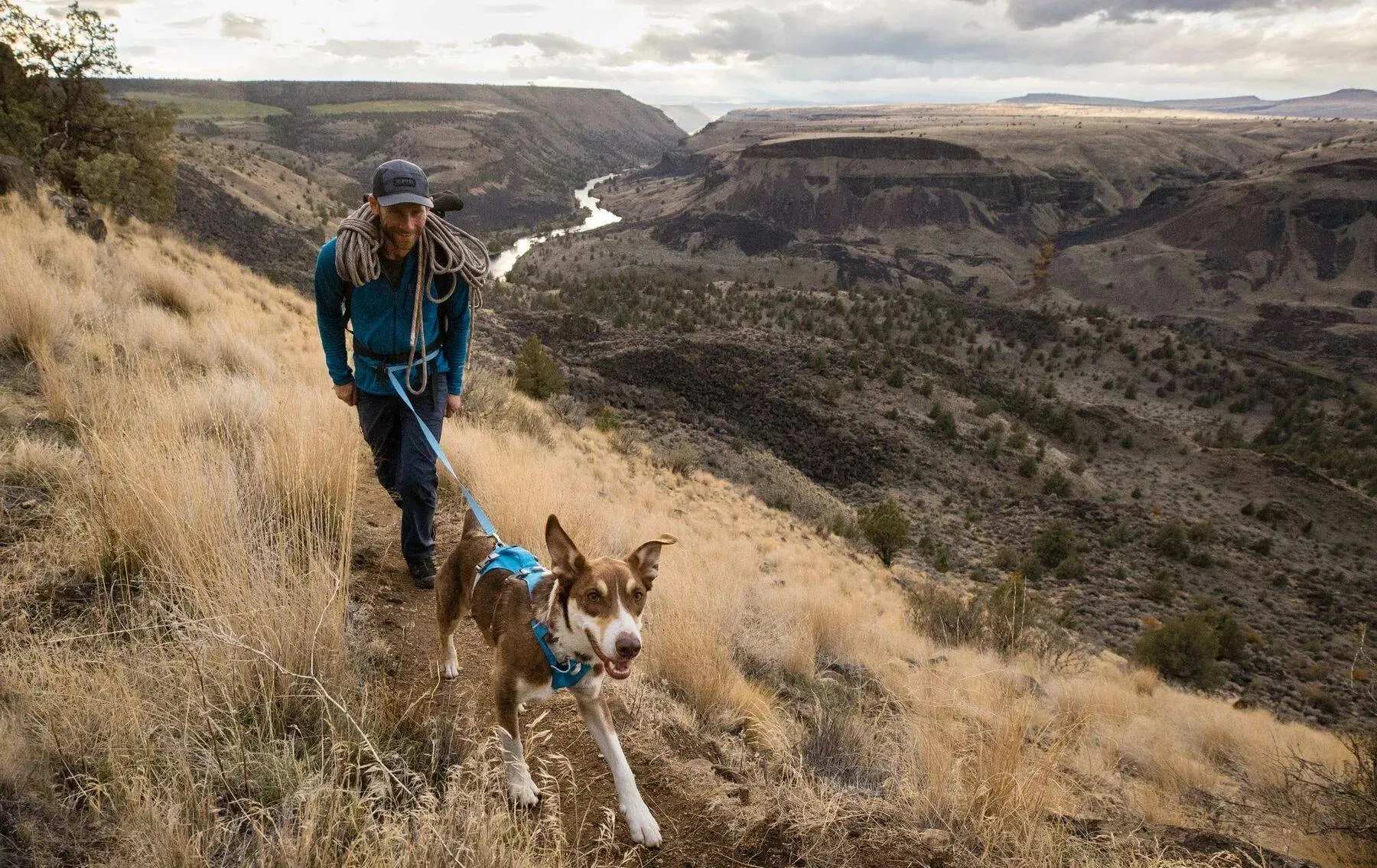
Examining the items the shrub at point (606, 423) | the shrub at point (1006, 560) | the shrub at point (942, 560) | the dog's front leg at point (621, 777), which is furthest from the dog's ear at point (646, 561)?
the shrub at point (1006, 560)

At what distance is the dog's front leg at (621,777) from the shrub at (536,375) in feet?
62.3

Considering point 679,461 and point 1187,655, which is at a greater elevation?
point 679,461

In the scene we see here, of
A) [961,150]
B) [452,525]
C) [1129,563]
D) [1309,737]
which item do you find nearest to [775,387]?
[1129,563]

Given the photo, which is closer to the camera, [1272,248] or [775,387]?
[775,387]

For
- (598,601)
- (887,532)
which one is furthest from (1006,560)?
(598,601)

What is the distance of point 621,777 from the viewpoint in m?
2.52

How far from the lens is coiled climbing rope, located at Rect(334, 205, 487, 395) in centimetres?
332

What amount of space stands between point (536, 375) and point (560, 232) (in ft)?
278

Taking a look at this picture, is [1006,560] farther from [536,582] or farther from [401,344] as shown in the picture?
[536,582]

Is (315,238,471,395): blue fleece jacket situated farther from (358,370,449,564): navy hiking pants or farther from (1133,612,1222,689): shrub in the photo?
(1133,612,1222,689): shrub

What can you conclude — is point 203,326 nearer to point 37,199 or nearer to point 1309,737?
point 37,199

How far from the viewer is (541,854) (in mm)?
1978

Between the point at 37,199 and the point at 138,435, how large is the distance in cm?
1165

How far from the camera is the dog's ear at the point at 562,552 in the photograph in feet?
7.47
